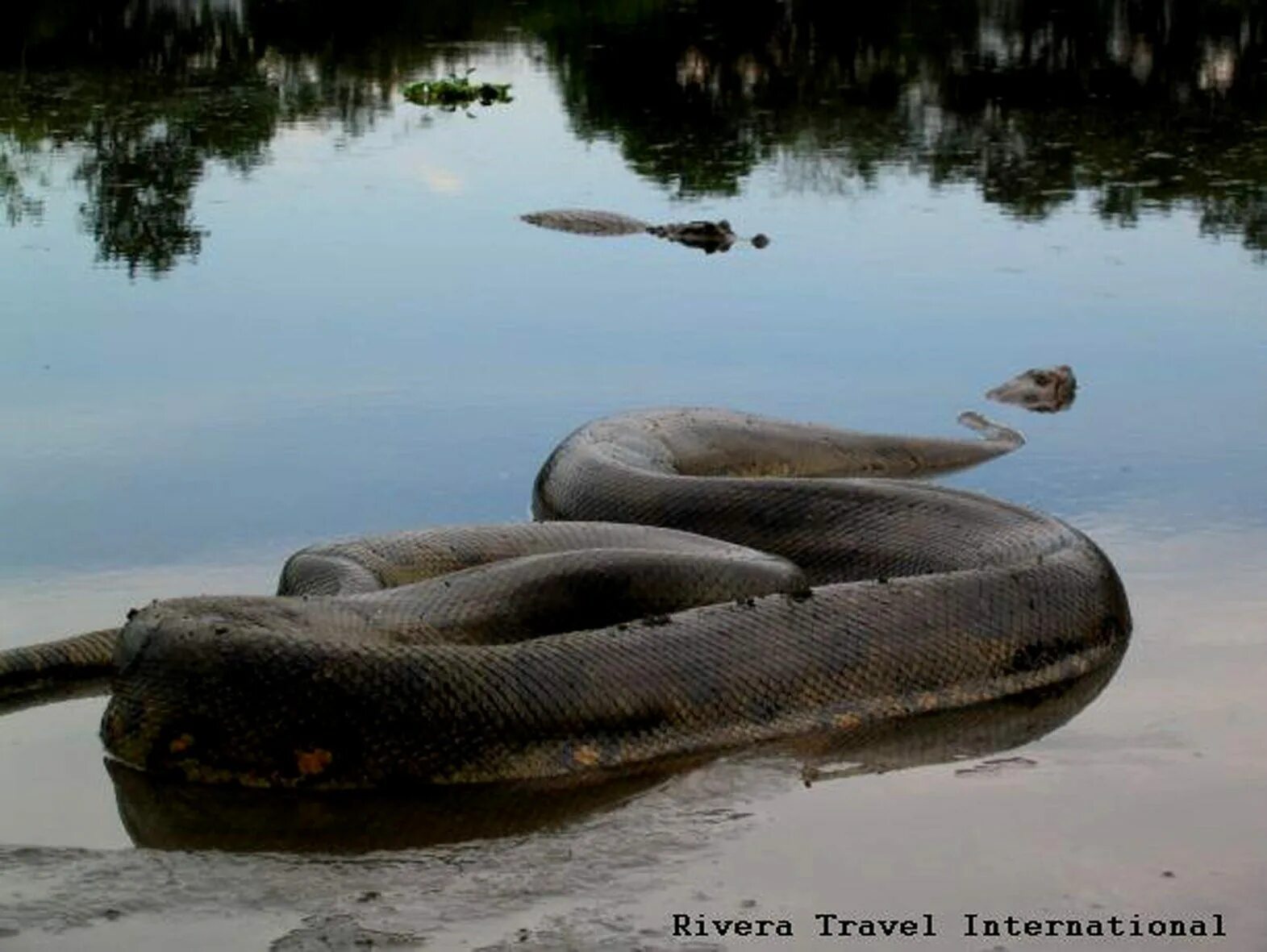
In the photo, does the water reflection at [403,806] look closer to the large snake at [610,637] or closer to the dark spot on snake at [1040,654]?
the large snake at [610,637]

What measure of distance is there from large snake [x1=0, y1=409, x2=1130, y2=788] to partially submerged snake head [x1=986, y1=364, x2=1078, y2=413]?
303cm

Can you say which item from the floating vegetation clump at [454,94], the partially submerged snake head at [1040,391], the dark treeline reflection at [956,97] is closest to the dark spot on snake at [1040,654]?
the partially submerged snake head at [1040,391]

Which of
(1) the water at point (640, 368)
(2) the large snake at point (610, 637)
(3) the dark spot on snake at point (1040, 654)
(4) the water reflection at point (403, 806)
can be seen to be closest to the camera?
(1) the water at point (640, 368)

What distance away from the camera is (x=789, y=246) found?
63.7ft

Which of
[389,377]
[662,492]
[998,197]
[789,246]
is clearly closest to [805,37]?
[998,197]

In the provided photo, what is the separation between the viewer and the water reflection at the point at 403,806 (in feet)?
24.3

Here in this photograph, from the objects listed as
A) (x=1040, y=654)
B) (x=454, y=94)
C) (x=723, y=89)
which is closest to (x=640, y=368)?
(x=1040, y=654)

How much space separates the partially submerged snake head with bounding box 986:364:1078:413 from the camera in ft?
43.8

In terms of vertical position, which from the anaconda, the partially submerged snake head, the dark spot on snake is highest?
Answer: the dark spot on snake

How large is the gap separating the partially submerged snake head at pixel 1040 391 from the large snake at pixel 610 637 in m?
3.03

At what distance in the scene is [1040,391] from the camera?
13469 mm

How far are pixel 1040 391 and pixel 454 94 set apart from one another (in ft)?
61.8

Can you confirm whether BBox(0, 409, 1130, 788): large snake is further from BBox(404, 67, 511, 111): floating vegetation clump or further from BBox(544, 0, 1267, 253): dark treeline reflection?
BBox(404, 67, 511, 111): floating vegetation clump

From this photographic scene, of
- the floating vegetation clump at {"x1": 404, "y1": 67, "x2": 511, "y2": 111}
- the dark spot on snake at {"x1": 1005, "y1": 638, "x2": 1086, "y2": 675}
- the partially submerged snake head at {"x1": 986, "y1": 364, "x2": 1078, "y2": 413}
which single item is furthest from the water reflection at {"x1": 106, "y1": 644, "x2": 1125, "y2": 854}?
the floating vegetation clump at {"x1": 404, "y1": 67, "x2": 511, "y2": 111}
